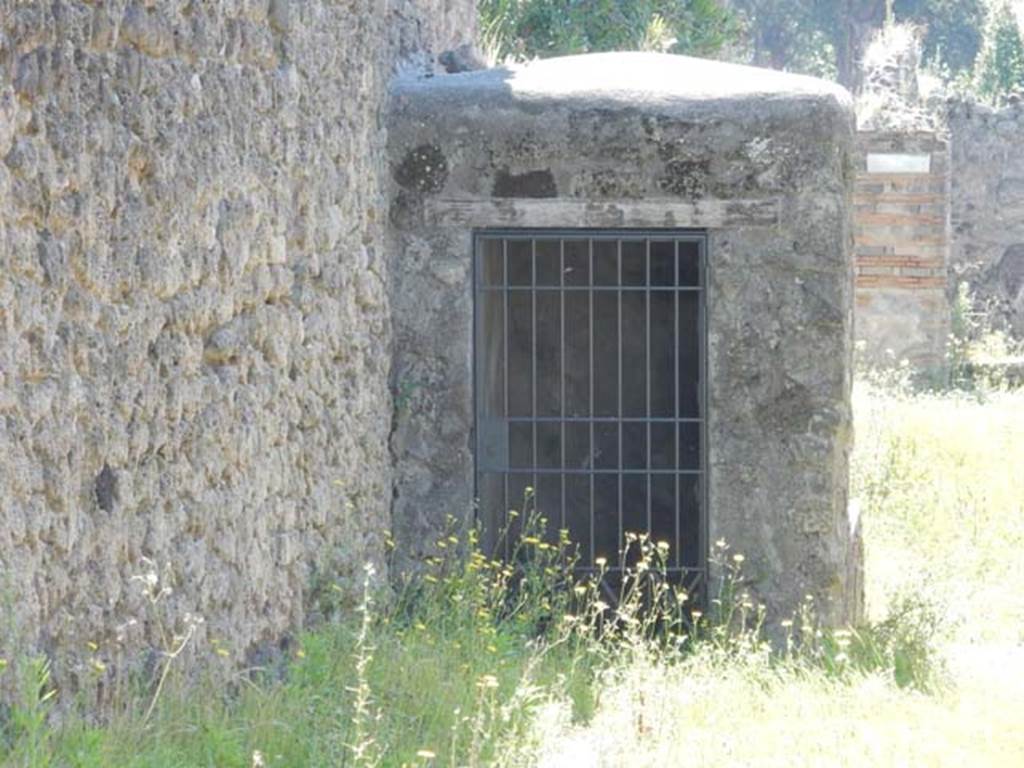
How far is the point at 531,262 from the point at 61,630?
3.86m

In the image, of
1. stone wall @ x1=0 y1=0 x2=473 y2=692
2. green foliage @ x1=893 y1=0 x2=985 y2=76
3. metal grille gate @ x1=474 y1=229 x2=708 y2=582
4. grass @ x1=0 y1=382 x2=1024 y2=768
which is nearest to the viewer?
stone wall @ x1=0 y1=0 x2=473 y2=692

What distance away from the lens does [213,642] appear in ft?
15.0

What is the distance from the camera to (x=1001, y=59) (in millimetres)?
34312

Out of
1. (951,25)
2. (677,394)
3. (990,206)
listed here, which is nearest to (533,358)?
(677,394)

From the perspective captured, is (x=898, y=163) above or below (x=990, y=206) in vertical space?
above

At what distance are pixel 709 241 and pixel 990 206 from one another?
39.2 feet

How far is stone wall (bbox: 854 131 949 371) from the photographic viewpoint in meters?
13.8

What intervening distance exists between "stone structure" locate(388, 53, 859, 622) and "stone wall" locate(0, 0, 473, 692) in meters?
0.20

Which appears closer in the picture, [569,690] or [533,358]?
[569,690]

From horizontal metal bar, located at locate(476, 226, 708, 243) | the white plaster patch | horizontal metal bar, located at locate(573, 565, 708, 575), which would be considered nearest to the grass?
horizontal metal bar, located at locate(573, 565, 708, 575)

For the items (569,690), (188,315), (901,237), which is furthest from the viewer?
(901,237)

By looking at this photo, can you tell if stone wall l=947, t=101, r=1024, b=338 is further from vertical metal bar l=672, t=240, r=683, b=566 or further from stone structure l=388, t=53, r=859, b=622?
stone structure l=388, t=53, r=859, b=622

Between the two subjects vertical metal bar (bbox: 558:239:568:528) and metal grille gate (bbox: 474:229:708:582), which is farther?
metal grille gate (bbox: 474:229:708:582)

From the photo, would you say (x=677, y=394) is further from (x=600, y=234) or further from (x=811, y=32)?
(x=811, y=32)
